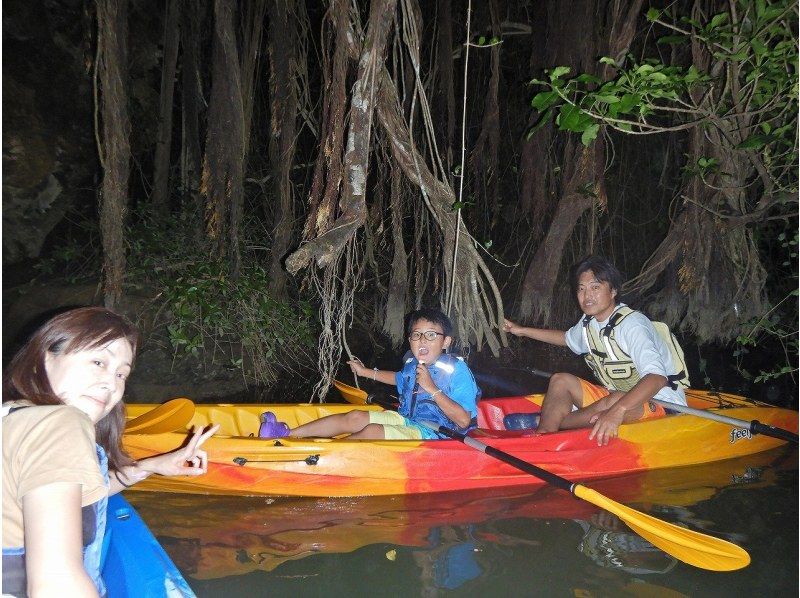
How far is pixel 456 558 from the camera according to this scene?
292cm

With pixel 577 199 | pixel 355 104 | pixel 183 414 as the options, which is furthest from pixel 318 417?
pixel 577 199

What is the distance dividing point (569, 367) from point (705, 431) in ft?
11.8

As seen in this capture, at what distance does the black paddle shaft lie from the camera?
10.0 feet

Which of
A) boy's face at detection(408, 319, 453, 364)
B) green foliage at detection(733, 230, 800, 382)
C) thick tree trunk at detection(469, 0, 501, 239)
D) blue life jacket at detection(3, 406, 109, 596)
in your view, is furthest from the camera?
thick tree trunk at detection(469, 0, 501, 239)

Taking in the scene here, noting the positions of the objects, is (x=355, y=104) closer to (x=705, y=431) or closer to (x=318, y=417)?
(x=318, y=417)

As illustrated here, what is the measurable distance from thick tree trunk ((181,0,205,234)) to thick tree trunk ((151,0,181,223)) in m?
0.19

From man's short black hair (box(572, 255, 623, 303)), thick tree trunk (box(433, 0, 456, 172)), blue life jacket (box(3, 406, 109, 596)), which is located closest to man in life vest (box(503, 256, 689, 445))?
man's short black hair (box(572, 255, 623, 303))

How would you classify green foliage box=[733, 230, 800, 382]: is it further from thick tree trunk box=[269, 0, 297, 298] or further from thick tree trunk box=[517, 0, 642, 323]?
thick tree trunk box=[269, 0, 297, 298]

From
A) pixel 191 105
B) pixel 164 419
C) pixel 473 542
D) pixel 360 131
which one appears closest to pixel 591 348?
pixel 473 542

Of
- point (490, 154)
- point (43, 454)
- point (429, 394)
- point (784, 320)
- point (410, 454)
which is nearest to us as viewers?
point (43, 454)

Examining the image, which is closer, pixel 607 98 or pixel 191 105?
pixel 607 98

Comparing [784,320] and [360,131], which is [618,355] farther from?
[784,320]

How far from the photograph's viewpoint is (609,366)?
4.11 m

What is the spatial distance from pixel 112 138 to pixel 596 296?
3.38m
